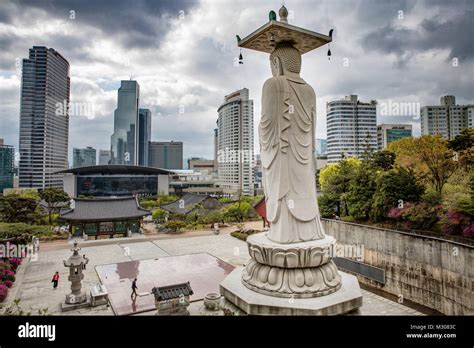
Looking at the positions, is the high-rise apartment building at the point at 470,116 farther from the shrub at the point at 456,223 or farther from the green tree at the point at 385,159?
the shrub at the point at 456,223

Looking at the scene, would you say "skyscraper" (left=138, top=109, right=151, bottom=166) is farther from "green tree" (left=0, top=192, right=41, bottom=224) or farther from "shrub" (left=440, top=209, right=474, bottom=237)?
"shrub" (left=440, top=209, right=474, bottom=237)

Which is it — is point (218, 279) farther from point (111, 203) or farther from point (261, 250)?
point (111, 203)

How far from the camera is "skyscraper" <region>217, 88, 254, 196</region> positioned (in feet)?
215

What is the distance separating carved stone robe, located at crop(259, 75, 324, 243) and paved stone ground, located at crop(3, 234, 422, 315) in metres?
2.78

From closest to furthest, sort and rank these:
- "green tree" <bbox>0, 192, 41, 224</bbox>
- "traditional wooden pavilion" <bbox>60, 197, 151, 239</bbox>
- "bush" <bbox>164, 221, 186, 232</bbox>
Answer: "green tree" <bbox>0, 192, 41, 224</bbox>
"traditional wooden pavilion" <bbox>60, 197, 151, 239</bbox>
"bush" <bbox>164, 221, 186, 232</bbox>

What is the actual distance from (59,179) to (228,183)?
35659 mm

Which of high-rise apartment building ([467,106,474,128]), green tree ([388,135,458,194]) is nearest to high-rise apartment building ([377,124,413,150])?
high-rise apartment building ([467,106,474,128])

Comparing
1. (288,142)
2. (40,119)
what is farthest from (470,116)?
(40,119)

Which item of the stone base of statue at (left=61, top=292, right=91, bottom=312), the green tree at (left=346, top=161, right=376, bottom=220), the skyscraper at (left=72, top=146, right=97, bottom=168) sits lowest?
the stone base of statue at (left=61, top=292, right=91, bottom=312)

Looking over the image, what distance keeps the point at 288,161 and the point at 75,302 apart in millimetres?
9692

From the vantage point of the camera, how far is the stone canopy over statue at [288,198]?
794 centimetres

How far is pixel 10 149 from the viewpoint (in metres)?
50.9

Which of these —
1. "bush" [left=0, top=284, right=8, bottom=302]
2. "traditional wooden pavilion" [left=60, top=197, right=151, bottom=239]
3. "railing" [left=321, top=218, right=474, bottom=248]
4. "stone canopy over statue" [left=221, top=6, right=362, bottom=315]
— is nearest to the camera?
"stone canopy over statue" [left=221, top=6, right=362, bottom=315]

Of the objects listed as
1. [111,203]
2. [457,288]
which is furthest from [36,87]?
[457,288]
